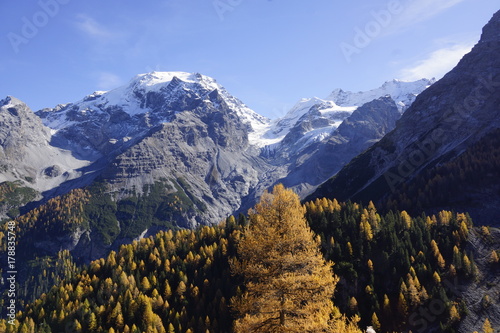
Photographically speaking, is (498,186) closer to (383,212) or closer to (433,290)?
(383,212)

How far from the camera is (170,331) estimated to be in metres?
90.0

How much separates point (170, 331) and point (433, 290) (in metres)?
68.6

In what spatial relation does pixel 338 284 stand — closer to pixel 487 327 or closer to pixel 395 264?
pixel 395 264

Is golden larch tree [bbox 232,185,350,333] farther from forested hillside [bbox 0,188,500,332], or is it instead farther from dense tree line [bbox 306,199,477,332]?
dense tree line [bbox 306,199,477,332]

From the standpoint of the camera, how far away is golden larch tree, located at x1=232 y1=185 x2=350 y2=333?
20953 millimetres

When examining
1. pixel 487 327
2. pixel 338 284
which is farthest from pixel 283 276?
pixel 487 327

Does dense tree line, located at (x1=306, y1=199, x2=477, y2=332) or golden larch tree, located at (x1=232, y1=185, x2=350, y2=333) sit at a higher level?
golden larch tree, located at (x1=232, y1=185, x2=350, y2=333)

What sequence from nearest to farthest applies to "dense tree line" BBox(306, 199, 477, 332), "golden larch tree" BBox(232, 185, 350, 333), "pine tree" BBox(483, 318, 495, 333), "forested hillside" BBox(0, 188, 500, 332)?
"golden larch tree" BBox(232, 185, 350, 333)
"pine tree" BBox(483, 318, 495, 333)
"dense tree line" BBox(306, 199, 477, 332)
"forested hillside" BBox(0, 188, 500, 332)

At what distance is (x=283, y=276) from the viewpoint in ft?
70.7

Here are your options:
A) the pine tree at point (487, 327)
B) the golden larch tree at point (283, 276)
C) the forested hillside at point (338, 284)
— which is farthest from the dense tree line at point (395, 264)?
the golden larch tree at point (283, 276)

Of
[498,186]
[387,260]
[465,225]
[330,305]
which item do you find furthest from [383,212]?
[330,305]

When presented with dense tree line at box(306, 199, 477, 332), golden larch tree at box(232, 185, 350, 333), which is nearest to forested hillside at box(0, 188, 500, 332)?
dense tree line at box(306, 199, 477, 332)

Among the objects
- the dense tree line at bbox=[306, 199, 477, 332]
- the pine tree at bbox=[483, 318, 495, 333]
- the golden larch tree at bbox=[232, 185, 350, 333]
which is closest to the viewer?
the golden larch tree at bbox=[232, 185, 350, 333]

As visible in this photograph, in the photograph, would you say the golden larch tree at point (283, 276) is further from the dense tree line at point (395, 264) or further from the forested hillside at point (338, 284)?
the dense tree line at point (395, 264)
